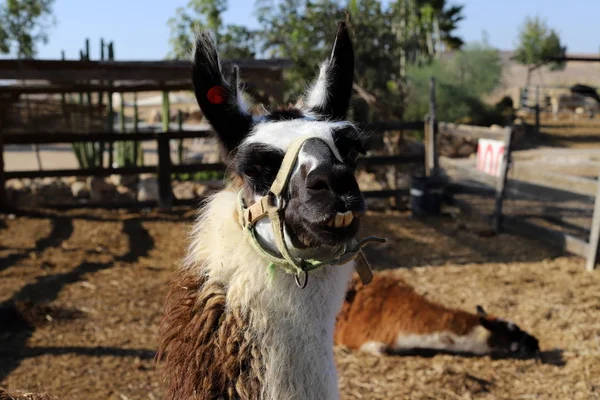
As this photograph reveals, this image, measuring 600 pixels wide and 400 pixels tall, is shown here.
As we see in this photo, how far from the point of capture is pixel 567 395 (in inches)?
174

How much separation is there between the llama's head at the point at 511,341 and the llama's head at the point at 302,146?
3290 mm

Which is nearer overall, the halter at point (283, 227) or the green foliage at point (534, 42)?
the halter at point (283, 227)

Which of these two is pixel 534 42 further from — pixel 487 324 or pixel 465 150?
pixel 487 324

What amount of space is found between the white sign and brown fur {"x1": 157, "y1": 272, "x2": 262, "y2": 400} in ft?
26.1

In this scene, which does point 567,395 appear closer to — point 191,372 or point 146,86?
point 191,372

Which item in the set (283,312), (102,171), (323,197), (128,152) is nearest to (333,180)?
(323,197)

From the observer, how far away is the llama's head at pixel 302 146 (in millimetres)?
2127

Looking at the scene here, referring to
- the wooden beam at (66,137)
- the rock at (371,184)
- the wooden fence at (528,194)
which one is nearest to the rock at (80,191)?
the wooden beam at (66,137)

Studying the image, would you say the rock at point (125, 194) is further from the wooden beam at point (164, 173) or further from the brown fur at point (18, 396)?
the brown fur at point (18, 396)

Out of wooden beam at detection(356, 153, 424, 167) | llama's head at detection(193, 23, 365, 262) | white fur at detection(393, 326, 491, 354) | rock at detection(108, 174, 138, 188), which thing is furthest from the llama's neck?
rock at detection(108, 174, 138, 188)

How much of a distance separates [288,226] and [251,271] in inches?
10.2

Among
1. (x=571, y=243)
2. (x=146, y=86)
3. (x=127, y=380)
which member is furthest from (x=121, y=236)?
(x=571, y=243)

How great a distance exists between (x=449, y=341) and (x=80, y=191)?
1091 cm

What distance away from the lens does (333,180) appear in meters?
2.11
